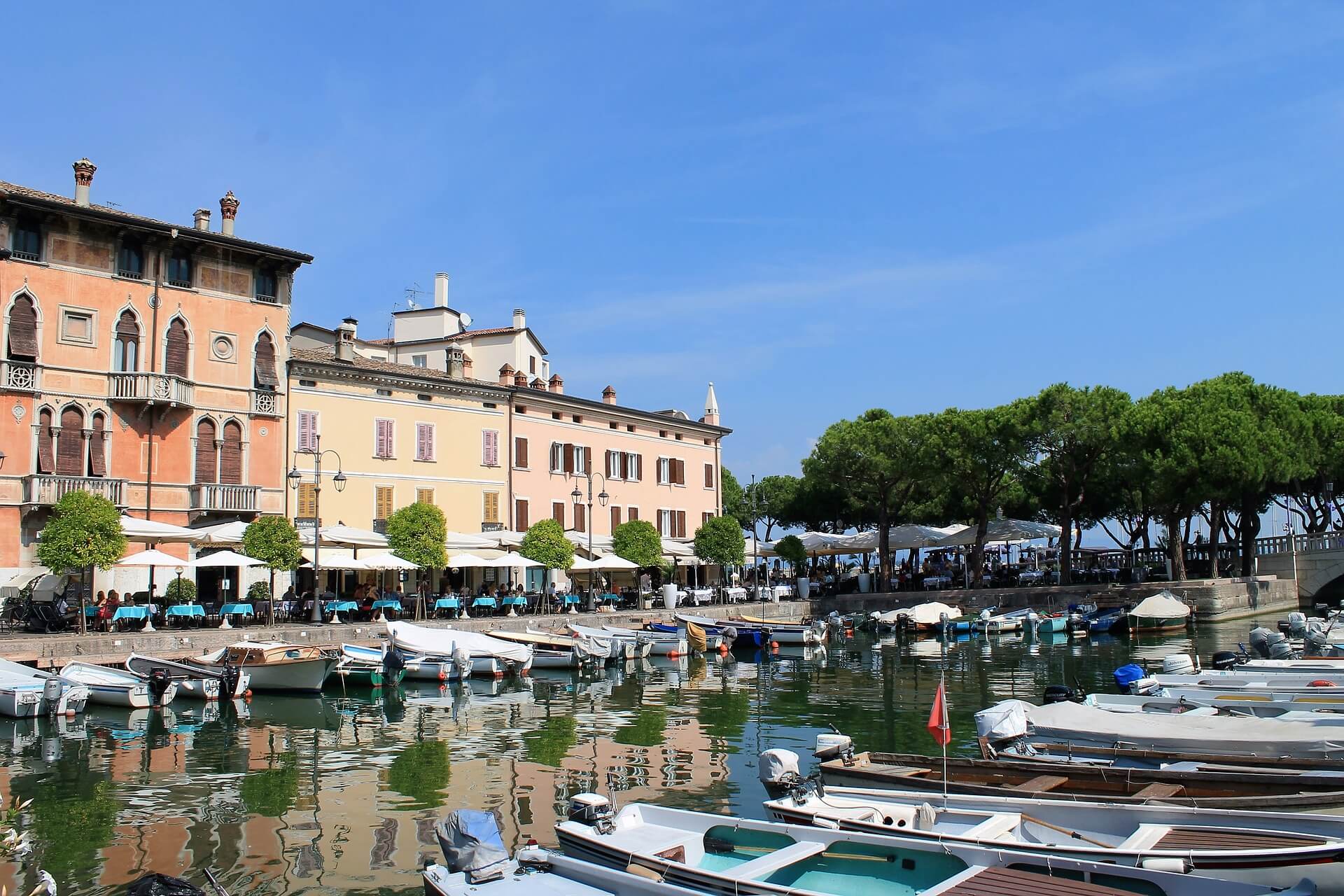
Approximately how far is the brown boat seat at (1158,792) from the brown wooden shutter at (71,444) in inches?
1306

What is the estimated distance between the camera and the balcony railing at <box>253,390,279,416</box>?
3909cm

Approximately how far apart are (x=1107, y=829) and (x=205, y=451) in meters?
34.2

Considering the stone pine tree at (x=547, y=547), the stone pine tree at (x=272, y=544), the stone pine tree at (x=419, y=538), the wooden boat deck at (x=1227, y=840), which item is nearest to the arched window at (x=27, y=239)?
the stone pine tree at (x=272, y=544)

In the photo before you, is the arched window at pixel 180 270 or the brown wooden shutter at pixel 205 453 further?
the arched window at pixel 180 270

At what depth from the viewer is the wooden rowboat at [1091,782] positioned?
10867 millimetres

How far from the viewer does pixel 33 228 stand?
3488 centimetres

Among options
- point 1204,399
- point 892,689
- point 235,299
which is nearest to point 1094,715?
point 892,689

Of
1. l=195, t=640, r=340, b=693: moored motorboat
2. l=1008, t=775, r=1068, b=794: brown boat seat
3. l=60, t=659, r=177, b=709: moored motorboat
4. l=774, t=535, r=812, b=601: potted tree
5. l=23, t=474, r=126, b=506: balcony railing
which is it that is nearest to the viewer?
l=1008, t=775, r=1068, b=794: brown boat seat

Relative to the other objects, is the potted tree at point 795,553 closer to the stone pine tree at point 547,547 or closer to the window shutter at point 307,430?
the stone pine tree at point 547,547

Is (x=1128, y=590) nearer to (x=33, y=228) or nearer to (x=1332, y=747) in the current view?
(x=1332, y=747)

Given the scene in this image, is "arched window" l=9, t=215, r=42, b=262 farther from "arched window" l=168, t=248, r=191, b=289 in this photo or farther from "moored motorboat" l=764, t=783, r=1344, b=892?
"moored motorboat" l=764, t=783, r=1344, b=892

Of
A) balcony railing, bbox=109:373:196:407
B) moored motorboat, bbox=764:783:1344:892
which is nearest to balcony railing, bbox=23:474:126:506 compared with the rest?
balcony railing, bbox=109:373:196:407

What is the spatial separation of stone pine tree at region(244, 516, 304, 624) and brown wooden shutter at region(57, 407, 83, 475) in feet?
19.9

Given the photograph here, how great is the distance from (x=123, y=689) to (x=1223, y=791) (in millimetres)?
22817
